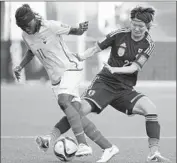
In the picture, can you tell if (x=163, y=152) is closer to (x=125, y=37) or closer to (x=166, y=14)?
(x=125, y=37)

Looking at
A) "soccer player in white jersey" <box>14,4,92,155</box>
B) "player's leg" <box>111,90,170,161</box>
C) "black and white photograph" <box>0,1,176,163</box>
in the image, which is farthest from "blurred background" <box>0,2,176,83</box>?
"soccer player in white jersey" <box>14,4,92,155</box>

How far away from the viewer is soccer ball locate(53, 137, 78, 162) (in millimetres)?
6066

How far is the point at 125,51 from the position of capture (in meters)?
6.46

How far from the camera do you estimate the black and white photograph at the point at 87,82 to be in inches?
245

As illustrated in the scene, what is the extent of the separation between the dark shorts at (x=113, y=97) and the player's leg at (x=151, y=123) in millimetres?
52

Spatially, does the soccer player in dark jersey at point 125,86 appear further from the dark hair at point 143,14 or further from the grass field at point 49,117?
the grass field at point 49,117

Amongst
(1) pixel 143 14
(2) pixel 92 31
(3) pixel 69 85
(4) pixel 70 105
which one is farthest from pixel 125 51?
(2) pixel 92 31

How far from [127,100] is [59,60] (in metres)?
0.68

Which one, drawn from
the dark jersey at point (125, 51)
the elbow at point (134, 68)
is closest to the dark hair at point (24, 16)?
the dark jersey at point (125, 51)

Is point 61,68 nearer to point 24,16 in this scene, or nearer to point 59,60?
point 59,60

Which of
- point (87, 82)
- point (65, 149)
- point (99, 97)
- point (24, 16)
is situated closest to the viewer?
point (24, 16)

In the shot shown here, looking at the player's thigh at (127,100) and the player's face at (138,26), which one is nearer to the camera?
the player's face at (138,26)

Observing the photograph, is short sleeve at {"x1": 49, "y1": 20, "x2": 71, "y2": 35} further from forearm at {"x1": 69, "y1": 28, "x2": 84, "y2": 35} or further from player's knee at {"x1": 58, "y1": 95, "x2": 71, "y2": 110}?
player's knee at {"x1": 58, "y1": 95, "x2": 71, "y2": 110}

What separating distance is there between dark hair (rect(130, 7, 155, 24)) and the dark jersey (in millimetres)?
224
